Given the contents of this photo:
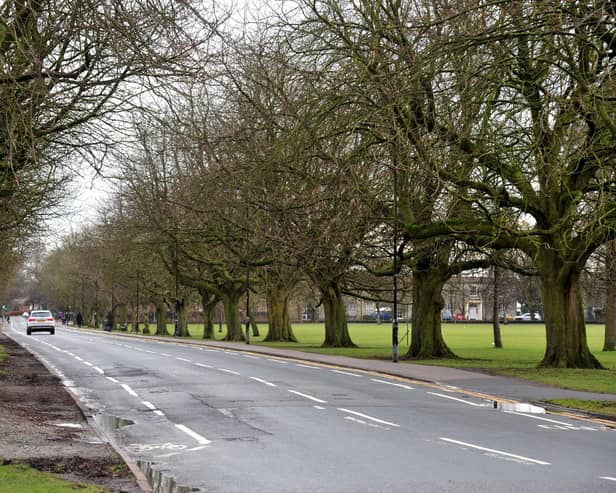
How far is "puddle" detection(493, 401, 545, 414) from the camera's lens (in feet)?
59.5

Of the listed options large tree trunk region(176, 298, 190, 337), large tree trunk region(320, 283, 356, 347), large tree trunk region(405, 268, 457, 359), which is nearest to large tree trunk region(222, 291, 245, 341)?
large tree trunk region(176, 298, 190, 337)

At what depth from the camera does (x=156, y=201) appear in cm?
5134

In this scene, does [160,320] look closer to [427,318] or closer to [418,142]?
[427,318]

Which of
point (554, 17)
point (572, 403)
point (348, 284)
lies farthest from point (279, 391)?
point (348, 284)

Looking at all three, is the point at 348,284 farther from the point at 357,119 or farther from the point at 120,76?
the point at 120,76

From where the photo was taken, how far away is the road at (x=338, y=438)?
10.3 meters

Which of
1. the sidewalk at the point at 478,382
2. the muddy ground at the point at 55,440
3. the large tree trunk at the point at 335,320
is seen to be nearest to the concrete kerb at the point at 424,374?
the sidewalk at the point at 478,382

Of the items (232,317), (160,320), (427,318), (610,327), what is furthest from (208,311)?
(427,318)

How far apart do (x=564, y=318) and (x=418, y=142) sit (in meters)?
8.92

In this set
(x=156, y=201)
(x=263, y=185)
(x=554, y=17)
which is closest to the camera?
(x=554, y=17)

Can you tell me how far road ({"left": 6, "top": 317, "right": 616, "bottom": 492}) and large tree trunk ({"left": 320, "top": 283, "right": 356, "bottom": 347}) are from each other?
26494 millimetres

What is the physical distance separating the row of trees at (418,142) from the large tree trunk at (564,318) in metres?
0.04

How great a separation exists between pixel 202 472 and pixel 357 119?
13.8m

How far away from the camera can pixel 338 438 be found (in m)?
13.6
